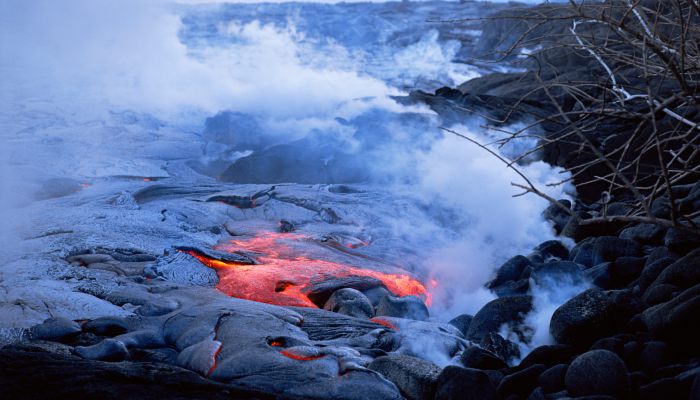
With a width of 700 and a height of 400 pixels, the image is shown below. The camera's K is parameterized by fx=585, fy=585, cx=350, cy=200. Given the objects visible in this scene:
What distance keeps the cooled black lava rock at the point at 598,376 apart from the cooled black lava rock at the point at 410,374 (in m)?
0.78

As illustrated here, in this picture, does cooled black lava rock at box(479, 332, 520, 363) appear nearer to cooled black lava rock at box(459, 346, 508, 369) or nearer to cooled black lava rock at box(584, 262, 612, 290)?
cooled black lava rock at box(459, 346, 508, 369)

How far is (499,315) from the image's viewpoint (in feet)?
16.0

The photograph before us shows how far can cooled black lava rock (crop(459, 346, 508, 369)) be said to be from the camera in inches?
150

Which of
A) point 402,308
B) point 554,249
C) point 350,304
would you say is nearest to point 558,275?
point 402,308

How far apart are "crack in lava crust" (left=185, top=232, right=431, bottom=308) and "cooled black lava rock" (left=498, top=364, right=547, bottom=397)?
277 cm

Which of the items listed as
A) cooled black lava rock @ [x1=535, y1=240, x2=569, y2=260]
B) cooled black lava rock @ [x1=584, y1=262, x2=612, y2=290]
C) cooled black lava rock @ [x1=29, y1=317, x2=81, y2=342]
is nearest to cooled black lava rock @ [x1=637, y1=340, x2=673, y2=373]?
cooled black lava rock @ [x1=584, y1=262, x2=612, y2=290]

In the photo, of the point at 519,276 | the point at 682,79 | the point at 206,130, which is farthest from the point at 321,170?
the point at 682,79

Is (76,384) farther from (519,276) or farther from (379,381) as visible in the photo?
(519,276)

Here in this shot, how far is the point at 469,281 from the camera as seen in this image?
23.3 ft

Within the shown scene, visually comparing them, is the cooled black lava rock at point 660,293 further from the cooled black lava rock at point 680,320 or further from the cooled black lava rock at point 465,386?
the cooled black lava rock at point 465,386

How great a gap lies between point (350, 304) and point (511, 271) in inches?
82.9

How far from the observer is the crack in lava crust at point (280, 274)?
599cm

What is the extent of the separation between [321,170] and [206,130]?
520 centimetres

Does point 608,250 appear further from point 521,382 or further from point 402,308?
point 521,382
